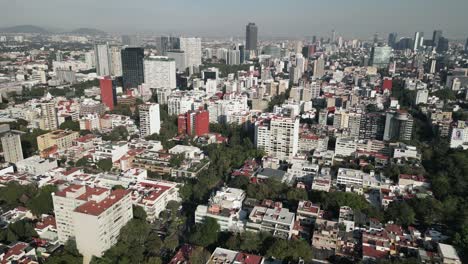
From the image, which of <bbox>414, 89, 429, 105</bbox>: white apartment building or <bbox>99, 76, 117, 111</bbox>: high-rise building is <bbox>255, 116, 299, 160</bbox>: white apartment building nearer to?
<bbox>99, 76, 117, 111</bbox>: high-rise building

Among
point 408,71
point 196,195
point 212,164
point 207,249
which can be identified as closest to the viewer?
point 207,249

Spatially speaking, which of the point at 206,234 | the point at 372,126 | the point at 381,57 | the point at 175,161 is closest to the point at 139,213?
the point at 206,234

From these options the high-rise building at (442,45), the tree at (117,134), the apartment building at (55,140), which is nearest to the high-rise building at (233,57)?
the tree at (117,134)

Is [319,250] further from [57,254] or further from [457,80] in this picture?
[457,80]

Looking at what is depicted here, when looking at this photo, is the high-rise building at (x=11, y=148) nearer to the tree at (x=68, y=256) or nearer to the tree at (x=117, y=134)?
the tree at (x=117, y=134)

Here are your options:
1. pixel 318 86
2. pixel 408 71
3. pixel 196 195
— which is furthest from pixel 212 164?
pixel 408 71
